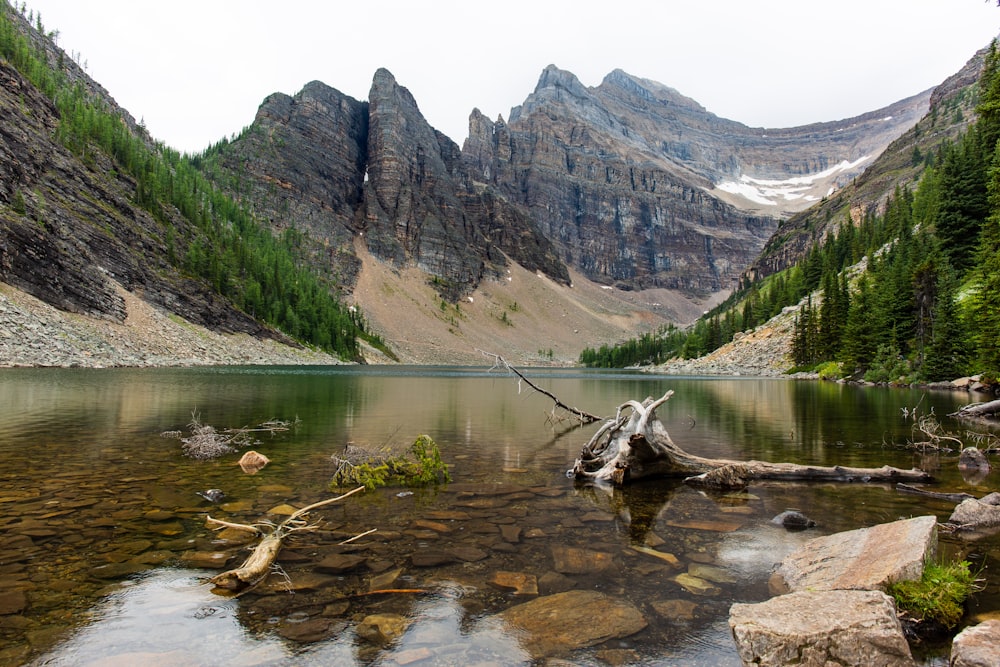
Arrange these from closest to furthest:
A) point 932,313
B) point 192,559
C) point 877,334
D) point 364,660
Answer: point 364,660
point 192,559
point 932,313
point 877,334

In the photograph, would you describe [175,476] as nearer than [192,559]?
No

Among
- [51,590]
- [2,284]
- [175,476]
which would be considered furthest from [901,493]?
[2,284]

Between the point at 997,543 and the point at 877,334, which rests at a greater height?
the point at 877,334

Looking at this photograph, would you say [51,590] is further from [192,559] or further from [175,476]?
[175,476]

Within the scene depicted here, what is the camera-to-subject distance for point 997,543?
8.45 metres

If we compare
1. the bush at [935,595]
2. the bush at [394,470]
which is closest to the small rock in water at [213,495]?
the bush at [394,470]

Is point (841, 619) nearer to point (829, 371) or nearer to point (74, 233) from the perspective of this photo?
point (829, 371)

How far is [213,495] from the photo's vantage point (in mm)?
11562

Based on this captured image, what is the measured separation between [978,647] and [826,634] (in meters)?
1.13

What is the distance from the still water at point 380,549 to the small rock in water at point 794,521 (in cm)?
30

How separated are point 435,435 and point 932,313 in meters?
49.9

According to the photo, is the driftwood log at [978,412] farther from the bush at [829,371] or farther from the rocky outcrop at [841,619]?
the bush at [829,371]

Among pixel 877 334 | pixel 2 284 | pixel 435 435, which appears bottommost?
pixel 435 435

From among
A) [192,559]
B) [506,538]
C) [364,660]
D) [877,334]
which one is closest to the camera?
[364,660]
